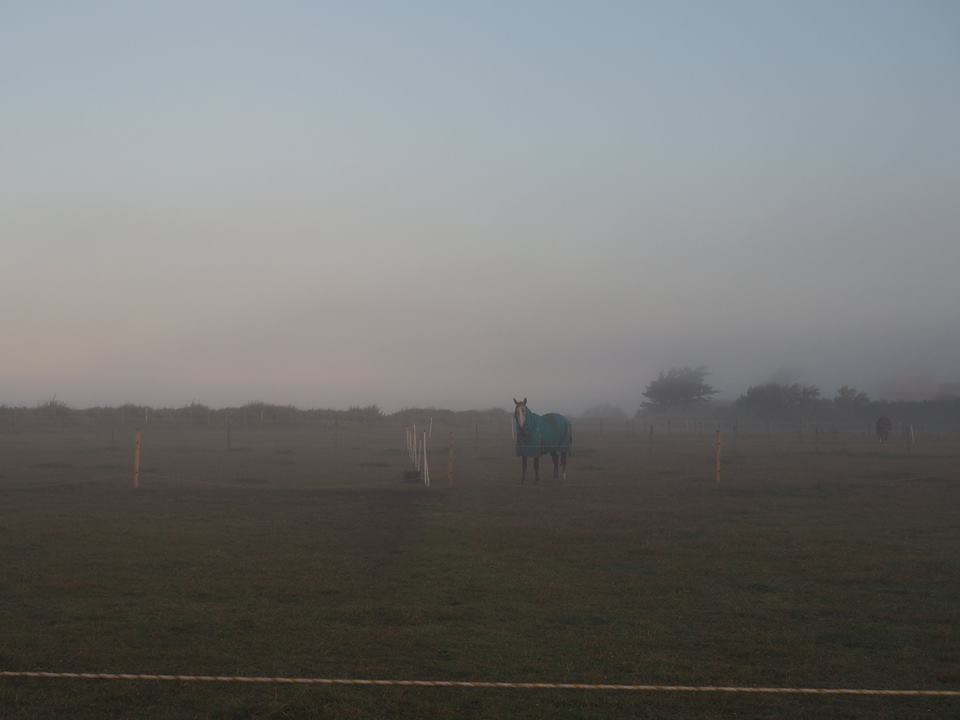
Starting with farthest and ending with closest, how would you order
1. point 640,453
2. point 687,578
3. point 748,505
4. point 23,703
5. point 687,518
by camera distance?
point 640,453, point 748,505, point 687,518, point 687,578, point 23,703

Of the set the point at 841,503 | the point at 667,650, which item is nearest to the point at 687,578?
the point at 667,650

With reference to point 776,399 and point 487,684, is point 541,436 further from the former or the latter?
point 776,399

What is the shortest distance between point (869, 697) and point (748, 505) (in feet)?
39.3

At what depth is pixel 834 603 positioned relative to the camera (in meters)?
8.75

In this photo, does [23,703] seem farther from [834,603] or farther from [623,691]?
[834,603]

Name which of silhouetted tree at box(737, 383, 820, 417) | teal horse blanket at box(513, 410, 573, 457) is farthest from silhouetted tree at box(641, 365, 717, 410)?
teal horse blanket at box(513, 410, 573, 457)

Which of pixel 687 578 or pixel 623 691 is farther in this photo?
pixel 687 578

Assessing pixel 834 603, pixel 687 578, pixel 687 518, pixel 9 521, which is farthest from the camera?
Result: pixel 687 518

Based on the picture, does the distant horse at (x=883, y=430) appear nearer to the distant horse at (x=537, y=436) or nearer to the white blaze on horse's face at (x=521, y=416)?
the distant horse at (x=537, y=436)

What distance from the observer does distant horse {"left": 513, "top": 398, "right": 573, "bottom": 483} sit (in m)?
23.4

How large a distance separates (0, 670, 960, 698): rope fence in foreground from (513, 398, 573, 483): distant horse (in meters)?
17.1

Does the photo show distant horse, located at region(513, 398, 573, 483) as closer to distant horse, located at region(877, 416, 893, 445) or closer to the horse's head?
the horse's head

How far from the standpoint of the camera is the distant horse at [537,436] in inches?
922

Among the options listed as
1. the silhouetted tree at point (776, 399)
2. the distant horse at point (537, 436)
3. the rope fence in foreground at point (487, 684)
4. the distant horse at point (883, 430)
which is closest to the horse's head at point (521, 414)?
the distant horse at point (537, 436)
